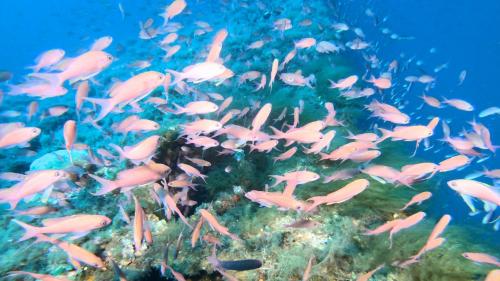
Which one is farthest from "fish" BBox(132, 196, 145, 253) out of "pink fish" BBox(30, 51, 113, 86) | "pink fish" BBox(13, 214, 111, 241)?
"pink fish" BBox(30, 51, 113, 86)

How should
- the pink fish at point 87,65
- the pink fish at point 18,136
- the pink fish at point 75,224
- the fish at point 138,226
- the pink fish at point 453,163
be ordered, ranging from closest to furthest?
the pink fish at point 75,224, the fish at point 138,226, the pink fish at point 87,65, the pink fish at point 453,163, the pink fish at point 18,136

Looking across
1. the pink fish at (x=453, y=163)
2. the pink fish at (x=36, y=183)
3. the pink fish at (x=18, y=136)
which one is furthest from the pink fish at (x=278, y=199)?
the pink fish at (x=18, y=136)

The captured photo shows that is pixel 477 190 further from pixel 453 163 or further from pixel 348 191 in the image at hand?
pixel 348 191

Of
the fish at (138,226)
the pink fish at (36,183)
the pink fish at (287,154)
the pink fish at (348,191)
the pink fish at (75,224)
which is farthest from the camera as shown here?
the pink fish at (287,154)

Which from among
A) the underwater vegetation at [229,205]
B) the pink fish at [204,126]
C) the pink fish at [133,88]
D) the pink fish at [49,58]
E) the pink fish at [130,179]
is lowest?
the underwater vegetation at [229,205]

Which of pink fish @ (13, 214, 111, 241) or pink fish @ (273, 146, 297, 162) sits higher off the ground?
pink fish @ (13, 214, 111, 241)

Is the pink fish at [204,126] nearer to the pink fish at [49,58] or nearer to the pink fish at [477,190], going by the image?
the pink fish at [477,190]

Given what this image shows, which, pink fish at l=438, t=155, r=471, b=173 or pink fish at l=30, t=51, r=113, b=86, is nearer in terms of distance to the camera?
pink fish at l=30, t=51, r=113, b=86

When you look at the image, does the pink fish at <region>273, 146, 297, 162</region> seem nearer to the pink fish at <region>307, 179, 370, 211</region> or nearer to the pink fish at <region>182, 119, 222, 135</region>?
the pink fish at <region>182, 119, 222, 135</region>

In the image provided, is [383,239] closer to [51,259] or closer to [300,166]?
[300,166]

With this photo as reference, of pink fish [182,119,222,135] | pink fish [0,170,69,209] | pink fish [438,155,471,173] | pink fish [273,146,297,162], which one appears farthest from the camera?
pink fish [273,146,297,162]

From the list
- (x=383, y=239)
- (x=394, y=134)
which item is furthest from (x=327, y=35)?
(x=383, y=239)

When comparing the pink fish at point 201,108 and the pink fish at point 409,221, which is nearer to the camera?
the pink fish at point 409,221

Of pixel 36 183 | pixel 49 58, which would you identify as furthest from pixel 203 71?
pixel 49 58
